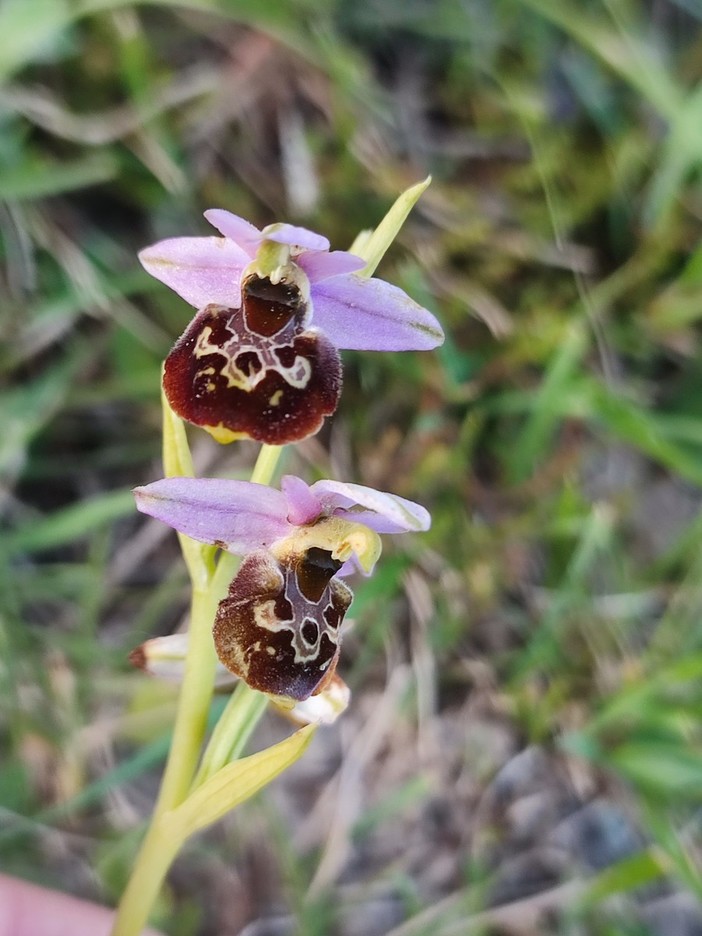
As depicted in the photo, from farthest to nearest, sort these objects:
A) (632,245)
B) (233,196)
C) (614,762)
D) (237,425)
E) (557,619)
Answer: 1. (632,245)
2. (233,196)
3. (557,619)
4. (614,762)
5. (237,425)

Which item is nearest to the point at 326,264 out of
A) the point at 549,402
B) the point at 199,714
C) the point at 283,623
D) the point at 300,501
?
the point at 300,501

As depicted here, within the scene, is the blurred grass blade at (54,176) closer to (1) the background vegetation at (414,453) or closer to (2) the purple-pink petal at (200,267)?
(1) the background vegetation at (414,453)

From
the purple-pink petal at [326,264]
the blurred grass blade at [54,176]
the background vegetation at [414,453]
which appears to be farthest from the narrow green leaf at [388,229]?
the blurred grass blade at [54,176]

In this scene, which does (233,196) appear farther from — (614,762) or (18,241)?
(614,762)

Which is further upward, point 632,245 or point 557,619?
point 632,245

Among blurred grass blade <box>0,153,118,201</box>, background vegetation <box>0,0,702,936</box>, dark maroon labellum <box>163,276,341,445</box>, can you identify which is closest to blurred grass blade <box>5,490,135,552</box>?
background vegetation <box>0,0,702,936</box>

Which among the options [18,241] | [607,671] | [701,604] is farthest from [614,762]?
[18,241]

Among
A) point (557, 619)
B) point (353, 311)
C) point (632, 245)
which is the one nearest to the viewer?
point (353, 311)
